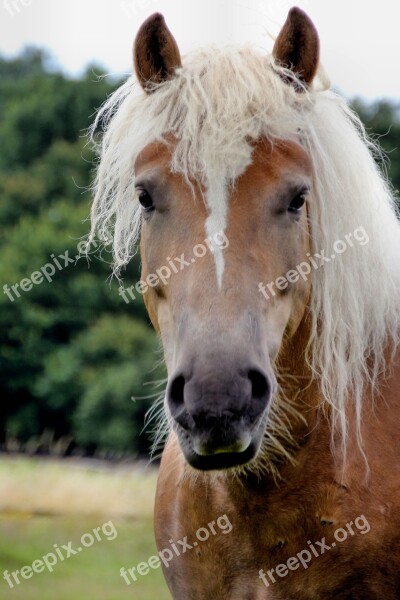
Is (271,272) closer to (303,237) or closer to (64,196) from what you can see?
(303,237)

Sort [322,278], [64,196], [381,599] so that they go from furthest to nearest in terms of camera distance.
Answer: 1. [64,196]
2. [322,278]
3. [381,599]

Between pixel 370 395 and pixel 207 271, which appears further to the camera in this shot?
pixel 370 395

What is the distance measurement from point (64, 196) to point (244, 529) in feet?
84.4

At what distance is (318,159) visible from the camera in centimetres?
319

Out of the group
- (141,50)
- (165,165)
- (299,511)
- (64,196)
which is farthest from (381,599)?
(64,196)

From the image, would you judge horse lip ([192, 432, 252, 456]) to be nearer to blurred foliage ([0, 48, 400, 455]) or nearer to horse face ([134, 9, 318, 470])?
horse face ([134, 9, 318, 470])

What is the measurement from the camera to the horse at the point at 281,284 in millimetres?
2905

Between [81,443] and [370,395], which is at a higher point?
[370,395]

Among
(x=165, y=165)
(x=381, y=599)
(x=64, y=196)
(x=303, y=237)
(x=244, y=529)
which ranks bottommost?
(x=64, y=196)

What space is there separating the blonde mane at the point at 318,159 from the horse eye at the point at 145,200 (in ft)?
0.57

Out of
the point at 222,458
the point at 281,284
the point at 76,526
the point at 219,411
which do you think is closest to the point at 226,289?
the point at 281,284

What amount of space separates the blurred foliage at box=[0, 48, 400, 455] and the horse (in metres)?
16.2

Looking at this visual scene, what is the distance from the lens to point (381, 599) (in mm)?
3025

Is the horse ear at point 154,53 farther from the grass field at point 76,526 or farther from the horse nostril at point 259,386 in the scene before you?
the grass field at point 76,526
